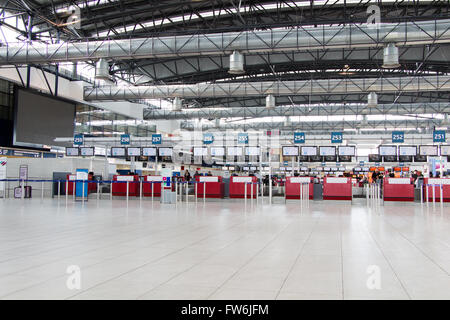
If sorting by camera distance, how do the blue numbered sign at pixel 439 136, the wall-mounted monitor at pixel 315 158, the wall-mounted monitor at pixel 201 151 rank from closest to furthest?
the blue numbered sign at pixel 439 136, the wall-mounted monitor at pixel 315 158, the wall-mounted monitor at pixel 201 151

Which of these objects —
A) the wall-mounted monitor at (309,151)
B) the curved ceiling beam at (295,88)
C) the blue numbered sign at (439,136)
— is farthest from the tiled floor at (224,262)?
the wall-mounted monitor at (309,151)

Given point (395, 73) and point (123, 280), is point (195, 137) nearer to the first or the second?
point (395, 73)

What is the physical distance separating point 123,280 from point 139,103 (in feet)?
111

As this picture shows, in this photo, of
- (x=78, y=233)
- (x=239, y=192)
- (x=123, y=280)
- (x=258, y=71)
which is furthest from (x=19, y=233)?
(x=258, y=71)

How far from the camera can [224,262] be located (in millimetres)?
5578

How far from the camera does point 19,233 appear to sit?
8445mm

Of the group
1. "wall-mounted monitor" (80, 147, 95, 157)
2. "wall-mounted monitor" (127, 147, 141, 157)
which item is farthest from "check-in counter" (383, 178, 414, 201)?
"wall-mounted monitor" (80, 147, 95, 157)

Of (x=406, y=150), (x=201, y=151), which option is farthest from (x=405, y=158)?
(x=201, y=151)

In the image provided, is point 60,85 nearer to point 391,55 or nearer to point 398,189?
point 391,55

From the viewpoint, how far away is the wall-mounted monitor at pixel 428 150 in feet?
82.3

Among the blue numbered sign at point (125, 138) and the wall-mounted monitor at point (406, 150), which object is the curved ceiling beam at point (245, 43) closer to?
the blue numbered sign at point (125, 138)

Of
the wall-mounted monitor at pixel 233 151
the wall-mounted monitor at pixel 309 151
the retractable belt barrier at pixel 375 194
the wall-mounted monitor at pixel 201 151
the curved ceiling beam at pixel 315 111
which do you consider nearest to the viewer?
the retractable belt barrier at pixel 375 194

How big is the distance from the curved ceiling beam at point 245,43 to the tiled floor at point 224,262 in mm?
8882

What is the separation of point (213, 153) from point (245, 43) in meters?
13.4
